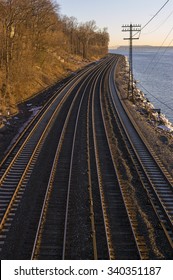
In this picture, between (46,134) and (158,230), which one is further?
(46,134)

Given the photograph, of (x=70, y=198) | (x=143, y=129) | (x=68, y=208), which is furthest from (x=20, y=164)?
(x=143, y=129)

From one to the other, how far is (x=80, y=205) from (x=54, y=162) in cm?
511

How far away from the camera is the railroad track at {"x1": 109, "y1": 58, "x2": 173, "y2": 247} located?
1445 centimetres

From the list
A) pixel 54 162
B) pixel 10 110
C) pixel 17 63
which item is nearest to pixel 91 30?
pixel 17 63

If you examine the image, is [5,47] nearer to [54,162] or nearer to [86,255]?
[54,162]

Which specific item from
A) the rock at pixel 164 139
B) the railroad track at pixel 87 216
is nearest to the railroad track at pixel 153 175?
the railroad track at pixel 87 216

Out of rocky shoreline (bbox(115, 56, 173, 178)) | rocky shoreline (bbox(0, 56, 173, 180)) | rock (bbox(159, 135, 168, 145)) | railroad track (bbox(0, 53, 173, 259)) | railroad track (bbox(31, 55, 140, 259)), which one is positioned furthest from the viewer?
rock (bbox(159, 135, 168, 145))

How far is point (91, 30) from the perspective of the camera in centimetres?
17238

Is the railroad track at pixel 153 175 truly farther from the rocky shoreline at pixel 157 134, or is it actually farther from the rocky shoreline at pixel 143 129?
the rocky shoreline at pixel 143 129

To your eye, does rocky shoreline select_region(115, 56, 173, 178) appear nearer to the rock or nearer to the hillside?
the rock

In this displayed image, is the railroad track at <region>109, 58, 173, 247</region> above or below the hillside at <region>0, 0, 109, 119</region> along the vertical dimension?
below

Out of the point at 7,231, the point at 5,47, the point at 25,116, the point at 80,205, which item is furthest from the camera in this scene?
the point at 5,47

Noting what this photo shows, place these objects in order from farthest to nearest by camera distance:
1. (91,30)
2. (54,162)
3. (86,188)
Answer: (91,30) → (54,162) → (86,188)

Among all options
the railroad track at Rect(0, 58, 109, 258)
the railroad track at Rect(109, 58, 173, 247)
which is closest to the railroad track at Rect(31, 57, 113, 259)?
the railroad track at Rect(0, 58, 109, 258)
